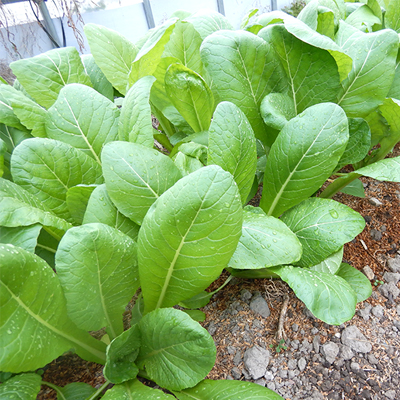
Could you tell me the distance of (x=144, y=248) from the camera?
0.54m

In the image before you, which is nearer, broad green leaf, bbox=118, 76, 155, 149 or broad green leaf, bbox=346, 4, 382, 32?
broad green leaf, bbox=118, 76, 155, 149

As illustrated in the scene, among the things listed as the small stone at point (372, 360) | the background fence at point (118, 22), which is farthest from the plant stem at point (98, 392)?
the background fence at point (118, 22)

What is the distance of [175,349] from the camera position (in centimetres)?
56

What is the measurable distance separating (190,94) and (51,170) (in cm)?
38

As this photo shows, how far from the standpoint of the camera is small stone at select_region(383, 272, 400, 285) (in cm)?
84

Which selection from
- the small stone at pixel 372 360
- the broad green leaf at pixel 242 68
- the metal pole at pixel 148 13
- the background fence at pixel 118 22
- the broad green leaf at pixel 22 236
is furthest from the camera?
the metal pole at pixel 148 13

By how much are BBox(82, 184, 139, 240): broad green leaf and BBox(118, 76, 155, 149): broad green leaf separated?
13 centimetres

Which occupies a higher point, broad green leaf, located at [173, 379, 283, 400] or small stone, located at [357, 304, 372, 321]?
broad green leaf, located at [173, 379, 283, 400]

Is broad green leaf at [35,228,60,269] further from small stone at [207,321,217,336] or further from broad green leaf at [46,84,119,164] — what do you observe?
small stone at [207,321,217,336]

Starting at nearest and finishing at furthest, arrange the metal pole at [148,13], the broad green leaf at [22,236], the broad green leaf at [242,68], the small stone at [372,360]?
the broad green leaf at [22,236]
the small stone at [372,360]
the broad green leaf at [242,68]
the metal pole at [148,13]

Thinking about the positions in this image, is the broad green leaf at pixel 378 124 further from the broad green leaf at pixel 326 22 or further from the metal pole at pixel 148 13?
the metal pole at pixel 148 13

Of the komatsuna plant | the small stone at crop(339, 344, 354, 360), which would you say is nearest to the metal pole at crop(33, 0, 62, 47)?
the komatsuna plant

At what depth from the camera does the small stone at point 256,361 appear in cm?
65

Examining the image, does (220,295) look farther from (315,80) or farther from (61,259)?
(315,80)
